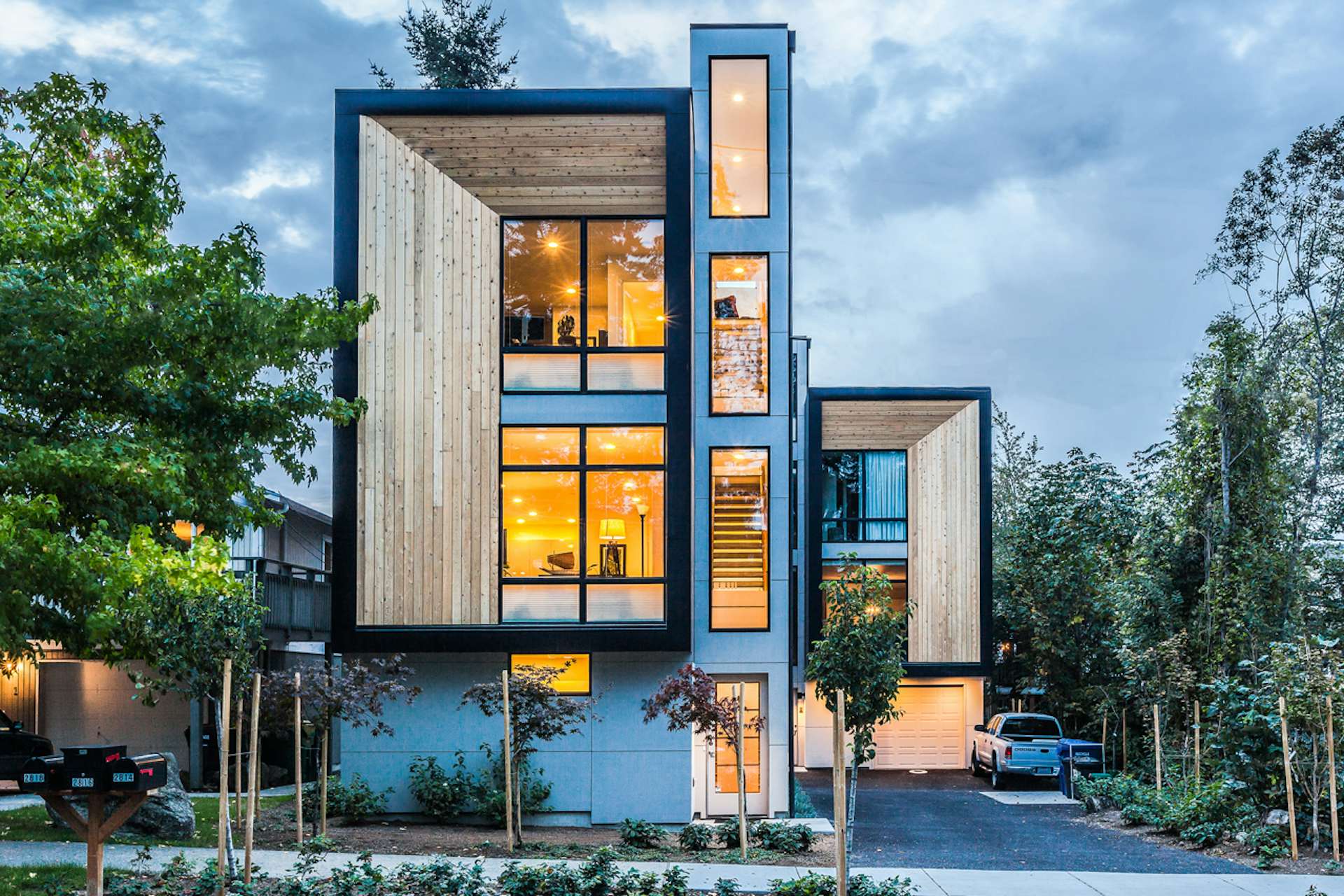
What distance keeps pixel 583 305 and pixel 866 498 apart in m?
13.5

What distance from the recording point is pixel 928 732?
29.3m

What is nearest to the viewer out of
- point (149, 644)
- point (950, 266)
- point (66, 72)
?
point (149, 644)

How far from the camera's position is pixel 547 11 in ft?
96.2

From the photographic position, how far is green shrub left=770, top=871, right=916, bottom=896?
10234 millimetres

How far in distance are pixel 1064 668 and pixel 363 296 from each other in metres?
19.4

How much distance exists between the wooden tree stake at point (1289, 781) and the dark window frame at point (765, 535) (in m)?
7.17

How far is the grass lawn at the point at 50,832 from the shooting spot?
1320cm

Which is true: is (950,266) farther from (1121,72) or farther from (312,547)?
(312,547)

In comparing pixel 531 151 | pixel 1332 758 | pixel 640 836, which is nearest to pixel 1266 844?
pixel 1332 758

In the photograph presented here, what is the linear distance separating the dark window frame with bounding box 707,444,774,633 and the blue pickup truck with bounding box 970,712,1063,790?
29.2 feet

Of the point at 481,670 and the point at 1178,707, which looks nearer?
the point at 481,670

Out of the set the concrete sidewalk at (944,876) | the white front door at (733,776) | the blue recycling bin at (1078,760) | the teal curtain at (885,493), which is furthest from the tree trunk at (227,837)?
the teal curtain at (885,493)

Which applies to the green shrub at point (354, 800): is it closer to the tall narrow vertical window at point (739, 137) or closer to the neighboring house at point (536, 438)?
the neighboring house at point (536, 438)

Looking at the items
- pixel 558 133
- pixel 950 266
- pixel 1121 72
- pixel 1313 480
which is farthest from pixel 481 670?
pixel 950 266
